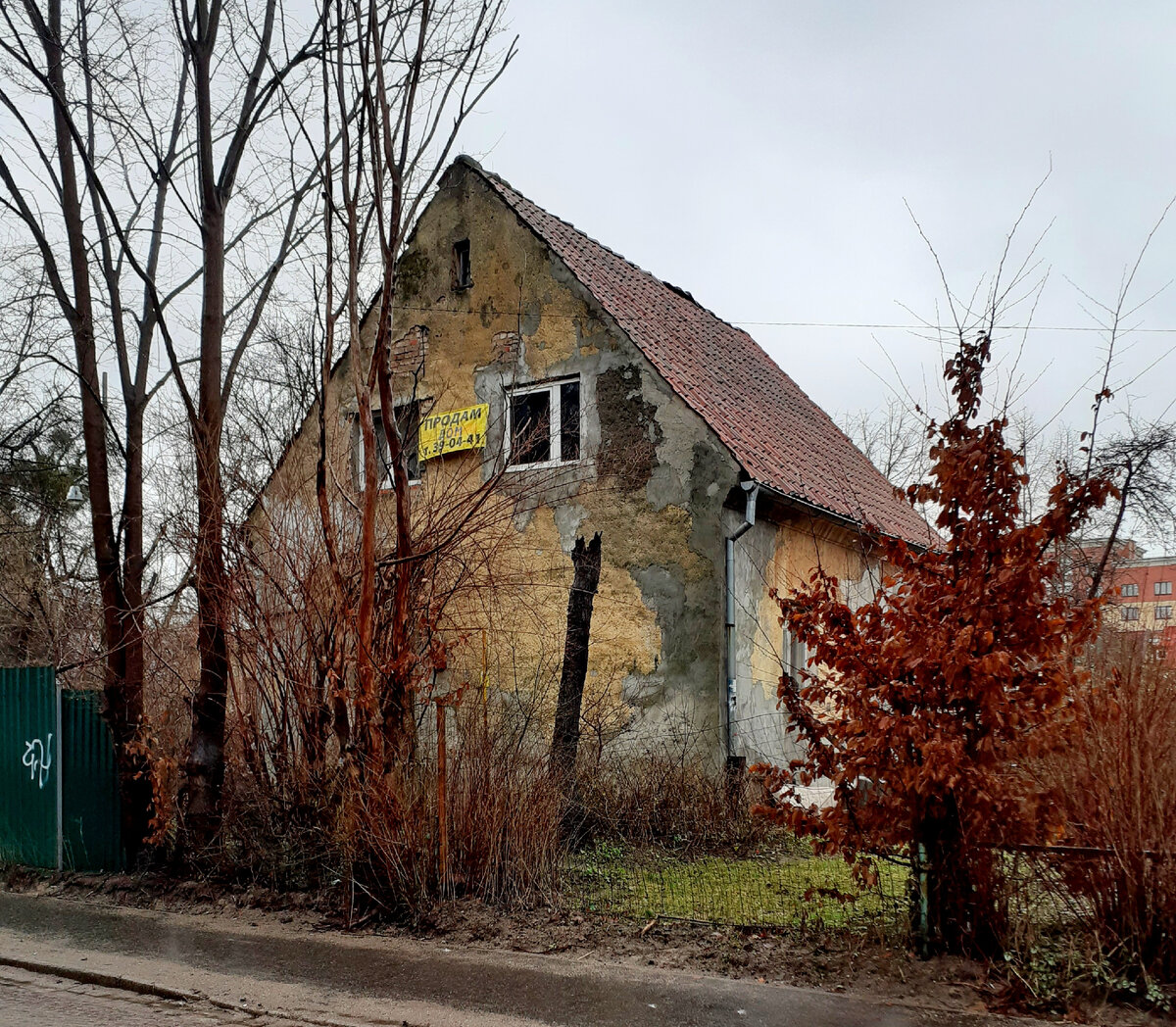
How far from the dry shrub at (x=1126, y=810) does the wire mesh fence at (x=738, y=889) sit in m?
1.00

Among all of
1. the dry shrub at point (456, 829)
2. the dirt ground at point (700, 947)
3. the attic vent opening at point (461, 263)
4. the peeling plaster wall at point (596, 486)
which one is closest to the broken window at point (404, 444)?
the peeling plaster wall at point (596, 486)

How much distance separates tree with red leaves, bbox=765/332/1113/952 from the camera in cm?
557

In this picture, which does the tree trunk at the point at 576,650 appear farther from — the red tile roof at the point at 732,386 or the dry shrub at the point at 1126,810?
the dry shrub at the point at 1126,810

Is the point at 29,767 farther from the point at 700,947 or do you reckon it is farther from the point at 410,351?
the point at 410,351

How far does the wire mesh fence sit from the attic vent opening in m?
8.68

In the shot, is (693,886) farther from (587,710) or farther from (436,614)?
(587,710)

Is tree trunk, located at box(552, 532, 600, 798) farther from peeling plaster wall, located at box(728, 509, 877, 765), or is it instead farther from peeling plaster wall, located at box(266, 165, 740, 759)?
peeling plaster wall, located at box(728, 509, 877, 765)

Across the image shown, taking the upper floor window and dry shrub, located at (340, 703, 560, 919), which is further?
the upper floor window

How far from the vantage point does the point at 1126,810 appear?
5410mm

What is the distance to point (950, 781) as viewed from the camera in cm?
538

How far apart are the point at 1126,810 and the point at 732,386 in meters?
11.1

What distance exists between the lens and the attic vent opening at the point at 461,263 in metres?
15.1

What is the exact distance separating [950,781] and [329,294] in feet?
19.1

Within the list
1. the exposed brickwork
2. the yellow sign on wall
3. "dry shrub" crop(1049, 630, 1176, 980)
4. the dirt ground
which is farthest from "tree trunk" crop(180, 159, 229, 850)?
"dry shrub" crop(1049, 630, 1176, 980)
